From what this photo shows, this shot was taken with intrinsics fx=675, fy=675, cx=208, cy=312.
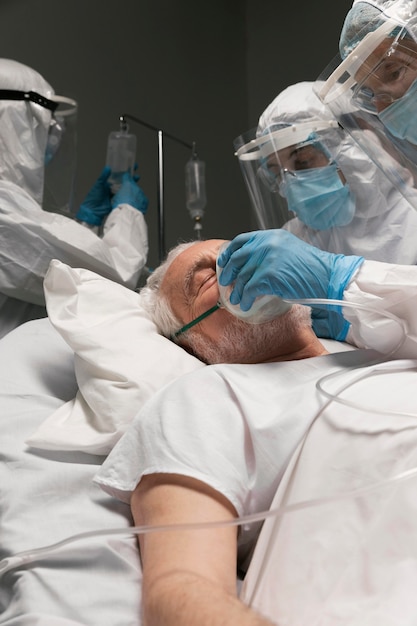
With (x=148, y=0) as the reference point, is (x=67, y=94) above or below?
below

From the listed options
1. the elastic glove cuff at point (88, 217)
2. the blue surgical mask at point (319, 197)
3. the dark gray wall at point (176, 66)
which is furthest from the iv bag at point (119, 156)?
the blue surgical mask at point (319, 197)

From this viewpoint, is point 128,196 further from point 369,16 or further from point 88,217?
point 369,16

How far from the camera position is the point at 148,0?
382 cm

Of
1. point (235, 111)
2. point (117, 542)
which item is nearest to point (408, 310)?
point (117, 542)

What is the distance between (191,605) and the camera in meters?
0.85

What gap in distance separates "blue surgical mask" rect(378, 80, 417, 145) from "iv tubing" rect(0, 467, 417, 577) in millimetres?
657

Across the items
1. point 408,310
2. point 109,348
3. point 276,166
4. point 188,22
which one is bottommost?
point 109,348

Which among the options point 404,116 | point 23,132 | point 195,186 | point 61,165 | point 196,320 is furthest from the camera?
point 195,186

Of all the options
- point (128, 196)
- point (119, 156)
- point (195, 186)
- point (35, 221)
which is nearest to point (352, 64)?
point (35, 221)

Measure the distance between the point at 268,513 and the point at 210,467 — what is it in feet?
0.62

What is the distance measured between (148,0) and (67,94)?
2.70 ft

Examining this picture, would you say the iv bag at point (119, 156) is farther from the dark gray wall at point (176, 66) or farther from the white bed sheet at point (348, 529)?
the white bed sheet at point (348, 529)

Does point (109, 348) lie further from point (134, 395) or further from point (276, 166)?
point (276, 166)

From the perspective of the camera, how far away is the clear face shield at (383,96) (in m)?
1.24
